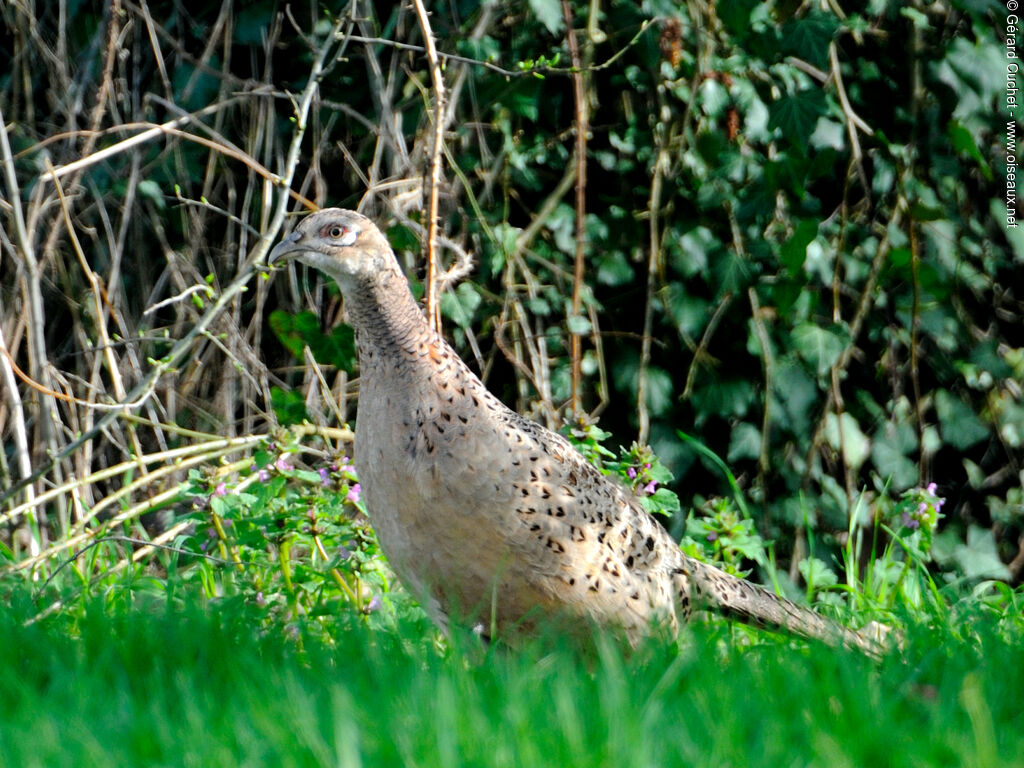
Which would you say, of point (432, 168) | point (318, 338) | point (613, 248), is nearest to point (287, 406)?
point (318, 338)

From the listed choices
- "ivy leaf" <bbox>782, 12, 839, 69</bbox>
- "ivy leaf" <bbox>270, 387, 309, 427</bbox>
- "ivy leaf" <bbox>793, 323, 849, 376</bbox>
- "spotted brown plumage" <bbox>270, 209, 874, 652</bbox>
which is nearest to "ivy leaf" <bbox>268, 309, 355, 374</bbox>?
"ivy leaf" <bbox>270, 387, 309, 427</bbox>

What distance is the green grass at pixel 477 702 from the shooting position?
2.31 metres

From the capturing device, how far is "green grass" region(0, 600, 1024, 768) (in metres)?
2.31

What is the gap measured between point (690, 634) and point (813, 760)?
47.1 inches

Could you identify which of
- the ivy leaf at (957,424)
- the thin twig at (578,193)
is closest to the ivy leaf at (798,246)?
the thin twig at (578,193)

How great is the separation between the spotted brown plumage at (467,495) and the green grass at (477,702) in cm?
16

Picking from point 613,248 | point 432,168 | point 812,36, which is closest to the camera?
point 432,168

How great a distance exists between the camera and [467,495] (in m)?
3.31

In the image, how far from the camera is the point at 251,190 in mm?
5312

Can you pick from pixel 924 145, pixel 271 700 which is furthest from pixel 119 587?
pixel 924 145

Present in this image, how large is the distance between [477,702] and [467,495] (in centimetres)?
82

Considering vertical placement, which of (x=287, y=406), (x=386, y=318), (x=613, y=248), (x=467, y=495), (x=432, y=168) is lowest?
(x=287, y=406)

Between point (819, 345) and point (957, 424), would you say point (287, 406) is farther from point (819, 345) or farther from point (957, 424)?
point (957, 424)

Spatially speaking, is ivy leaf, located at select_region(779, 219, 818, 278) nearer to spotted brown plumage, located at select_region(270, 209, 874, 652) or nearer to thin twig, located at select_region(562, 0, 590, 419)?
thin twig, located at select_region(562, 0, 590, 419)
